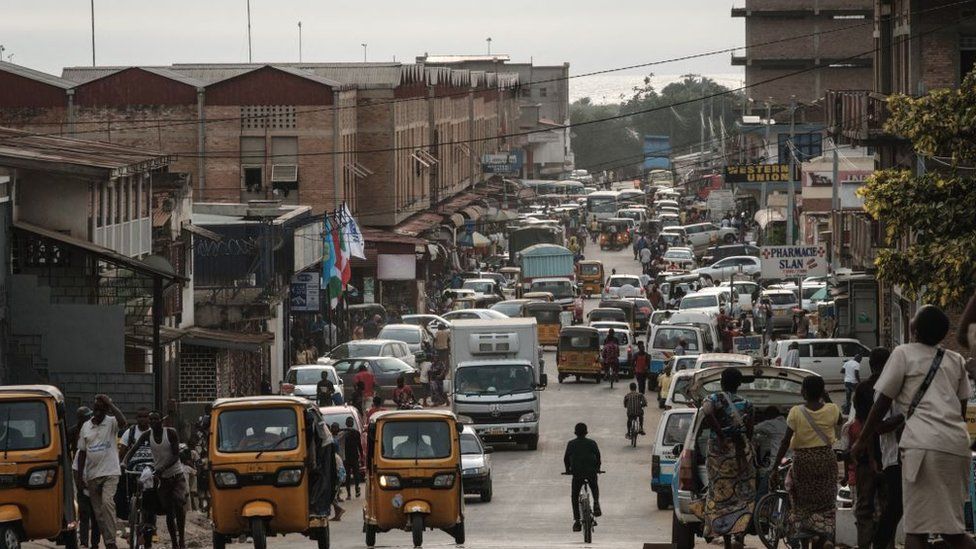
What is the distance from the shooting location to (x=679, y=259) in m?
85.2

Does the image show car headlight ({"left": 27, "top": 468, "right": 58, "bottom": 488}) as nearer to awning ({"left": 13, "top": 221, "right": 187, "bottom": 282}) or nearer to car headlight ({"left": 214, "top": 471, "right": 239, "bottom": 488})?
car headlight ({"left": 214, "top": 471, "right": 239, "bottom": 488})

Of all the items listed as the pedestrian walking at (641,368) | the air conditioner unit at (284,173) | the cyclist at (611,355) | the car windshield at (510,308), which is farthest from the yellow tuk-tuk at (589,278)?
the pedestrian walking at (641,368)

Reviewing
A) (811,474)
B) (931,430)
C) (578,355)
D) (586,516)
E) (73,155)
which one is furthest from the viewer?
(578,355)

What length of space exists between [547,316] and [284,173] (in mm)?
15853

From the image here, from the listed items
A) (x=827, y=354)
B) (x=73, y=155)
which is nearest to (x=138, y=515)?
(x=73, y=155)

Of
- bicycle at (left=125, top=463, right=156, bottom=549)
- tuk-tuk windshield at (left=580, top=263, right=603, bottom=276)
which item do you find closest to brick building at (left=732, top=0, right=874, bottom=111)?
tuk-tuk windshield at (left=580, top=263, right=603, bottom=276)

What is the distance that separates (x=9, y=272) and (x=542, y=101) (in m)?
163

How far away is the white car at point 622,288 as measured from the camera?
2785 inches

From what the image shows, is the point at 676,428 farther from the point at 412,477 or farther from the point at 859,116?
the point at 859,116

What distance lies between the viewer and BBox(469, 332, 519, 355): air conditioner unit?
4003cm

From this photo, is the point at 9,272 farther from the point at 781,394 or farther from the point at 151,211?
the point at 781,394

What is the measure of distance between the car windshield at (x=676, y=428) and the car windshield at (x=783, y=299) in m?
35.0

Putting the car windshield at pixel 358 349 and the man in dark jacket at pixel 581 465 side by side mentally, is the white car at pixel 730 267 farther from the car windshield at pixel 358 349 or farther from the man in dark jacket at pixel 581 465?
the man in dark jacket at pixel 581 465

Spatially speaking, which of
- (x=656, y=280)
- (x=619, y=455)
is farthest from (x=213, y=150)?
(x=619, y=455)
